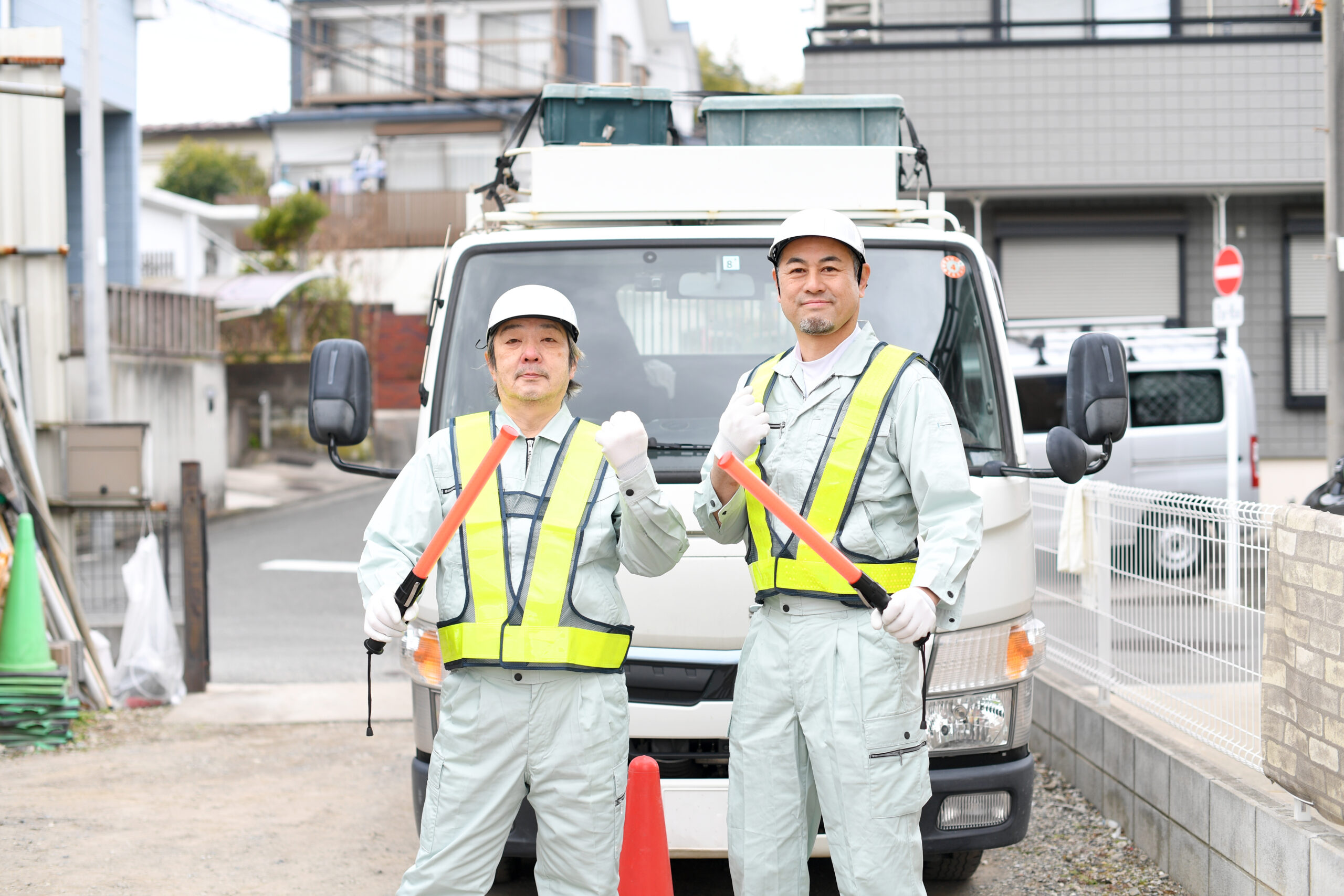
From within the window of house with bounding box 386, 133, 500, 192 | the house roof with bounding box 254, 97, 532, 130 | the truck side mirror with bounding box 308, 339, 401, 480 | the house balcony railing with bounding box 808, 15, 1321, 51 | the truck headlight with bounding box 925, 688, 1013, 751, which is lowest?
the truck headlight with bounding box 925, 688, 1013, 751

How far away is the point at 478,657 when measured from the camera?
9.76 ft

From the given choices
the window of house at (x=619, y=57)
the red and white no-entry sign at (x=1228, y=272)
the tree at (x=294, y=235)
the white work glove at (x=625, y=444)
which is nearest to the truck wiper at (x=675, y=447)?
the white work glove at (x=625, y=444)

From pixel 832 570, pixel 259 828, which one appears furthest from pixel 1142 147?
pixel 832 570

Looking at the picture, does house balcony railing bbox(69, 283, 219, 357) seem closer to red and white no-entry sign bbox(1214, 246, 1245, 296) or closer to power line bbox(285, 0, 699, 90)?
red and white no-entry sign bbox(1214, 246, 1245, 296)

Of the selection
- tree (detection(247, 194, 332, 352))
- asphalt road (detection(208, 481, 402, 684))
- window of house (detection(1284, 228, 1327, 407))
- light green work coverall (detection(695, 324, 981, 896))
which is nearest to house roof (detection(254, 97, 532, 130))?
tree (detection(247, 194, 332, 352))

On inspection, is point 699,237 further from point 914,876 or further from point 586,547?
point 914,876

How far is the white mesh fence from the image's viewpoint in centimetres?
414

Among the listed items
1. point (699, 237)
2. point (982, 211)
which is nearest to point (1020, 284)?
point (982, 211)

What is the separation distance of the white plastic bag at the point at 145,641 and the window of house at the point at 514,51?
25.9 metres

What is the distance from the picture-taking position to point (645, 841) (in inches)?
135

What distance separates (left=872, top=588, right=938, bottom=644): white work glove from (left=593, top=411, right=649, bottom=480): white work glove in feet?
1.99

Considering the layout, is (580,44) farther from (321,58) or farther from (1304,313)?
(1304,313)

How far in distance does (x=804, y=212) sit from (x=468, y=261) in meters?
1.63

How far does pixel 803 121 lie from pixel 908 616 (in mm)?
2945
